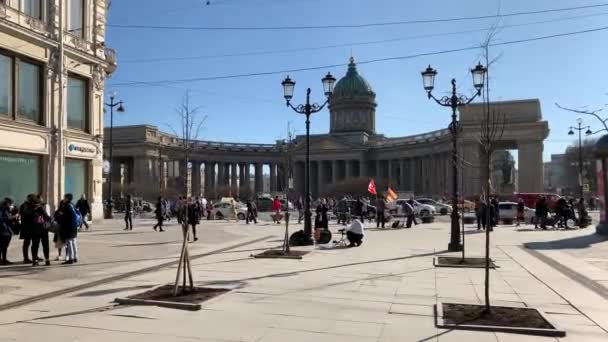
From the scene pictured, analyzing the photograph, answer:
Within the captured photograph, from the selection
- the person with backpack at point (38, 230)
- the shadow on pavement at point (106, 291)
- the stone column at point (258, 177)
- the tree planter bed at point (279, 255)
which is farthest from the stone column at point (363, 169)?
the shadow on pavement at point (106, 291)

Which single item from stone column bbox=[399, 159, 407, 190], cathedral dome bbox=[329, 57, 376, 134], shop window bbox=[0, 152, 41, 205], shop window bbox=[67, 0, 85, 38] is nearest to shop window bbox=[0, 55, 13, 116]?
shop window bbox=[0, 152, 41, 205]

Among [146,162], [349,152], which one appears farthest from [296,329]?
[349,152]

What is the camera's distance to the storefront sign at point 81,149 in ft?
102

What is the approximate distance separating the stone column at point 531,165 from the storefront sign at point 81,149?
8014 cm

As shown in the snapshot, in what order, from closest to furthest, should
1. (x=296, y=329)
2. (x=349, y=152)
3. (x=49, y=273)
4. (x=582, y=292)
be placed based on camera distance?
(x=296, y=329)
(x=582, y=292)
(x=49, y=273)
(x=349, y=152)

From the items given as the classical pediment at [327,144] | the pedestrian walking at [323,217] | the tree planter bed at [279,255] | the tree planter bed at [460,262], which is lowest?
the tree planter bed at [460,262]

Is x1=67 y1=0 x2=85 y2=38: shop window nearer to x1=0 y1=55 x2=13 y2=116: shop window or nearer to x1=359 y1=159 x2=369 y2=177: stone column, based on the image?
x1=0 y1=55 x2=13 y2=116: shop window

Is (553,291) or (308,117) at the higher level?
(308,117)

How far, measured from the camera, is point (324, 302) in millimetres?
10797

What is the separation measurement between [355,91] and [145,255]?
13204cm

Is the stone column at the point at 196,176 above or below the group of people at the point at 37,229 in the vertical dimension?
above

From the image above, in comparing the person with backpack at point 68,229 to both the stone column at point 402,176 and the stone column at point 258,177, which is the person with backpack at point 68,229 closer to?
the stone column at point 402,176

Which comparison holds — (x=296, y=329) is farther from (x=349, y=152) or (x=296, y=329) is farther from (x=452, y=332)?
(x=349, y=152)

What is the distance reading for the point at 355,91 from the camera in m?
148
